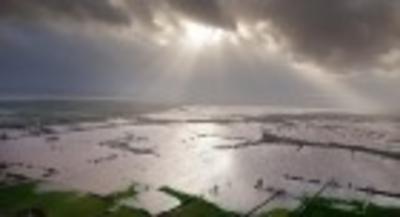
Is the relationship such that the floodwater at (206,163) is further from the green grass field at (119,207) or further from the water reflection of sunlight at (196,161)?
the green grass field at (119,207)

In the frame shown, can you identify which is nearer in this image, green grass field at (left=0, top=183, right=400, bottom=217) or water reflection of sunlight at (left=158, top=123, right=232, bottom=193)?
green grass field at (left=0, top=183, right=400, bottom=217)

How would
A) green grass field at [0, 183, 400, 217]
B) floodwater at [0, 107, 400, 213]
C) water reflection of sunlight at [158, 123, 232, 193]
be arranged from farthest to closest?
water reflection of sunlight at [158, 123, 232, 193]
floodwater at [0, 107, 400, 213]
green grass field at [0, 183, 400, 217]

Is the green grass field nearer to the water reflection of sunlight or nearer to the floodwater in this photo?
the floodwater

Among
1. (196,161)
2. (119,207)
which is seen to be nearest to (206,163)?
(196,161)

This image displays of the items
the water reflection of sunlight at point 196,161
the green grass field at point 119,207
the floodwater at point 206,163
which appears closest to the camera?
the green grass field at point 119,207

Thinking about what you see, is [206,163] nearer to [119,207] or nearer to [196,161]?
[196,161]

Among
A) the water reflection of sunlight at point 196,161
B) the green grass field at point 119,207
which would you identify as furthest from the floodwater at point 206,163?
the green grass field at point 119,207

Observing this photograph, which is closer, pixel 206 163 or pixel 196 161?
pixel 206 163

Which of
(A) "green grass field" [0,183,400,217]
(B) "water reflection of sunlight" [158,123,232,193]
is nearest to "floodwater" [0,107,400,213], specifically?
(B) "water reflection of sunlight" [158,123,232,193]

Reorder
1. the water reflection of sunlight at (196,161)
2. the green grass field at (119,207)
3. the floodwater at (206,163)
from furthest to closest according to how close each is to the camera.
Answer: the water reflection of sunlight at (196,161) < the floodwater at (206,163) < the green grass field at (119,207)
